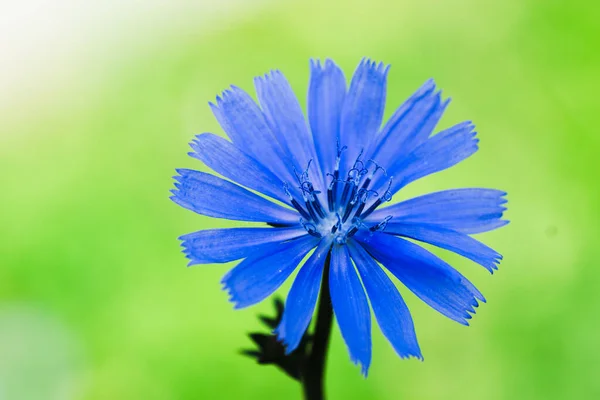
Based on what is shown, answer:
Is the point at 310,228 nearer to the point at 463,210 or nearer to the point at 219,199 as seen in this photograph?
the point at 219,199

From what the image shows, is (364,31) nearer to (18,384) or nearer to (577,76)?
(577,76)

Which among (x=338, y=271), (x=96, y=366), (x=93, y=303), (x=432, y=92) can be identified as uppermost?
(x=432, y=92)

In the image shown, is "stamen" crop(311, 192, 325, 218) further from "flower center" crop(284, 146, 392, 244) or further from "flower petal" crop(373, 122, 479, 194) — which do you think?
"flower petal" crop(373, 122, 479, 194)

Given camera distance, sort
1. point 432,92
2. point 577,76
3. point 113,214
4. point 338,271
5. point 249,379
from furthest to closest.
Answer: point 577,76 < point 113,214 < point 249,379 < point 432,92 < point 338,271

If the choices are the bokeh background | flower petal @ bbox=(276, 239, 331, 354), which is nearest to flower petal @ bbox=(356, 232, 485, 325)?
flower petal @ bbox=(276, 239, 331, 354)

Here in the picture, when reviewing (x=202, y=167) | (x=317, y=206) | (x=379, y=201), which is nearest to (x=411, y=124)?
(x=379, y=201)

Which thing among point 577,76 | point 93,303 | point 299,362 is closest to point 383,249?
point 299,362
